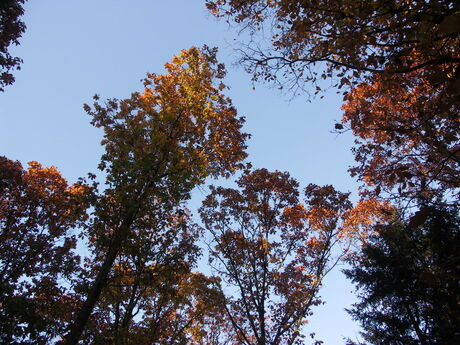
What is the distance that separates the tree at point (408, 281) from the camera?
1066 cm

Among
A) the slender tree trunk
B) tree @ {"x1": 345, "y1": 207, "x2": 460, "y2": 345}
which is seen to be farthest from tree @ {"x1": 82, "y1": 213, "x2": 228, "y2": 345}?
tree @ {"x1": 345, "y1": 207, "x2": 460, "y2": 345}

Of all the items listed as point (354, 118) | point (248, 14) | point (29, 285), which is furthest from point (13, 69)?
point (354, 118)

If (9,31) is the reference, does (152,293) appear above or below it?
below

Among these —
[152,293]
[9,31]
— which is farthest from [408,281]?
[9,31]

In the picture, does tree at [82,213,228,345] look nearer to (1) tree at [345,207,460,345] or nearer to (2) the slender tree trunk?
(2) the slender tree trunk

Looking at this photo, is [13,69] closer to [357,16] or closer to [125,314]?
[125,314]

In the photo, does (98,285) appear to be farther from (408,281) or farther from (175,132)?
(408,281)

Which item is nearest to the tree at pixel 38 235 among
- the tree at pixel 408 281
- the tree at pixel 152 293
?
the tree at pixel 152 293

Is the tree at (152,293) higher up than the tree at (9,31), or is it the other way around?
the tree at (9,31)

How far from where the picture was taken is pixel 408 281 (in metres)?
11.7

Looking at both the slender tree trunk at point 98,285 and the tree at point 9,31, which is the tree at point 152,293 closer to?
the slender tree trunk at point 98,285

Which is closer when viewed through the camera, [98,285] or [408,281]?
[98,285]

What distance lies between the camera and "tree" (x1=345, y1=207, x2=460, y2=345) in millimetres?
10656

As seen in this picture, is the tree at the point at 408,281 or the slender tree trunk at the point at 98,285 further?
the tree at the point at 408,281
